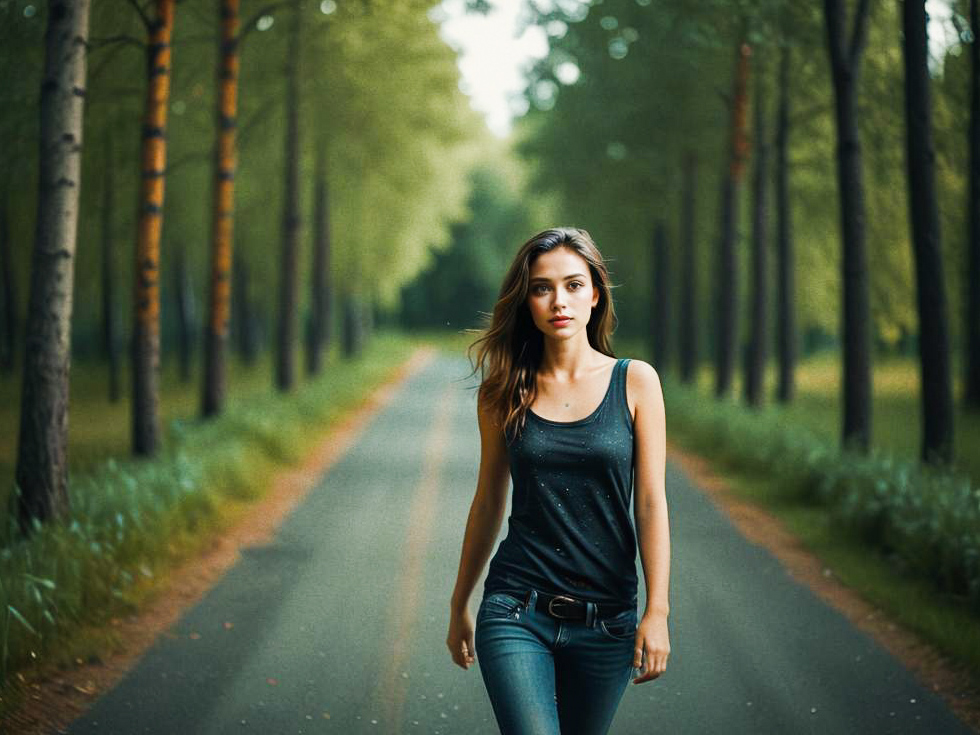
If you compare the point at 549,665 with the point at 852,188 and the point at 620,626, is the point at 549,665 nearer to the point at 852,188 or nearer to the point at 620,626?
the point at 620,626

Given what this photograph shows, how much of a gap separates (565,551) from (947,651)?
4.33 metres

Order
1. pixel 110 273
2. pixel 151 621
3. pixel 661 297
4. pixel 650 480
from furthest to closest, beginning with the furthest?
pixel 661 297
pixel 110 273
pixel 151 621
pixel 650 480

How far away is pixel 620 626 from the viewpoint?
3176 mm

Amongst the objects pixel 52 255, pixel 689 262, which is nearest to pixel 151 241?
pixel 52 255

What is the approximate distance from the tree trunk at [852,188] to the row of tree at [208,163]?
20.2ft

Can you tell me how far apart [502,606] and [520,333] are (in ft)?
2.94

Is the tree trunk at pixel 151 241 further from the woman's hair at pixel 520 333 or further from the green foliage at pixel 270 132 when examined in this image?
the woman's hair at pixel 520 333

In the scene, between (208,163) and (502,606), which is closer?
(502,606)

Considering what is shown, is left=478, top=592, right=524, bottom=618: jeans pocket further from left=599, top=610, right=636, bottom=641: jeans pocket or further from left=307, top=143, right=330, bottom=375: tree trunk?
left=307, top=143, right=330, bottom=375: tree trunk

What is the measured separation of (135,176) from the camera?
18.7 m

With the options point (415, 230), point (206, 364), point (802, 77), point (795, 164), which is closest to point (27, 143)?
point (206, 364)

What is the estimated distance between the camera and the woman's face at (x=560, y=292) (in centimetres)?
329

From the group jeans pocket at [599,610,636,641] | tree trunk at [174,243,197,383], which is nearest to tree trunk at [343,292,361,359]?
tree trunk at [174,243,197,383]

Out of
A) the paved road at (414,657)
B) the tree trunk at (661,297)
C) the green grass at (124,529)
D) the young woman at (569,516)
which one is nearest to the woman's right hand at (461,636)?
the young woman at (569,516)
